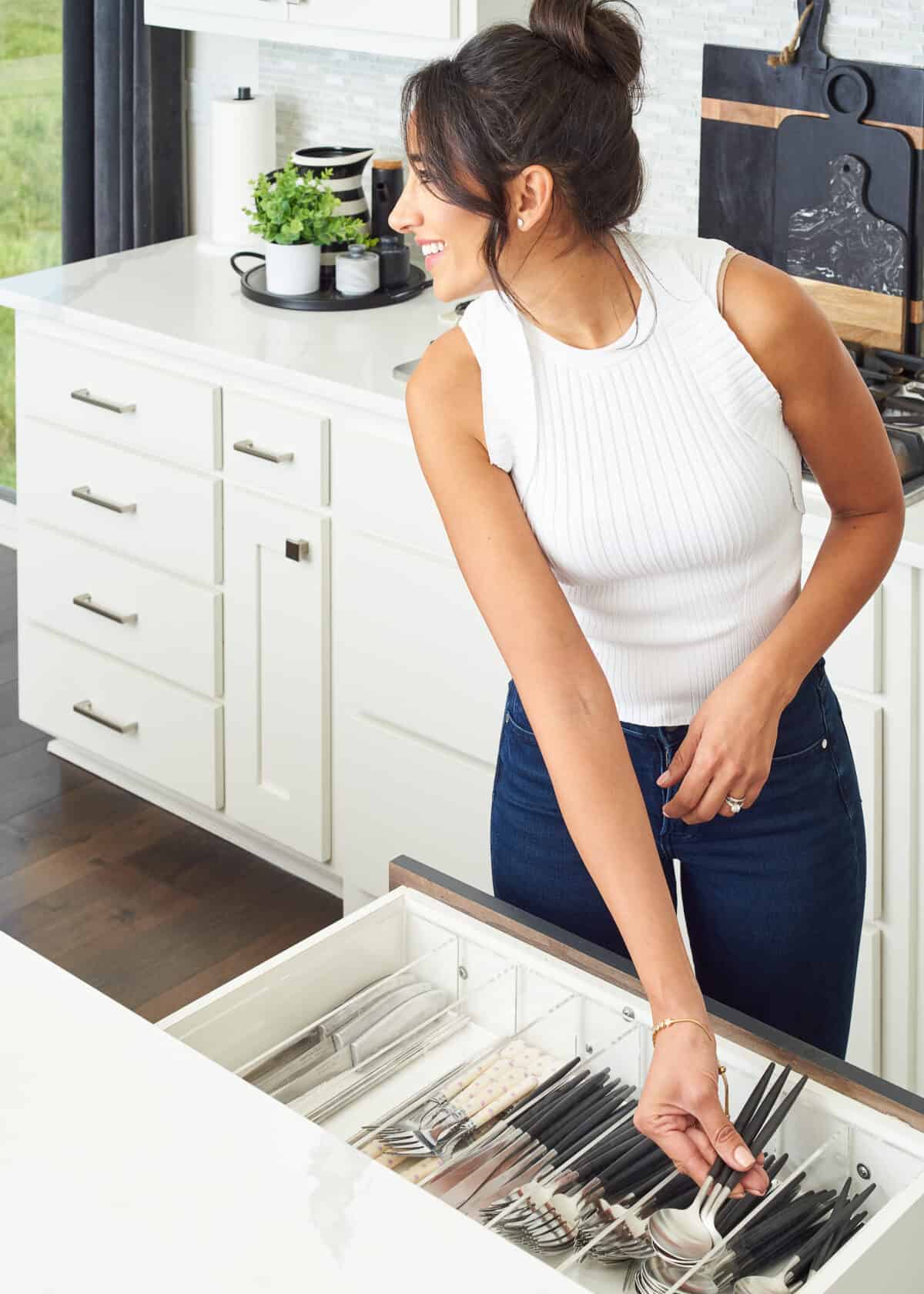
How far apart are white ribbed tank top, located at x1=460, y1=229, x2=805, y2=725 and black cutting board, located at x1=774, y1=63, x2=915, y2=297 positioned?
128cm

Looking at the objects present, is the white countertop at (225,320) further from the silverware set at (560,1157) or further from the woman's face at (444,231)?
the silverware set at (560,1157)

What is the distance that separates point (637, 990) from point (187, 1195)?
0.39m

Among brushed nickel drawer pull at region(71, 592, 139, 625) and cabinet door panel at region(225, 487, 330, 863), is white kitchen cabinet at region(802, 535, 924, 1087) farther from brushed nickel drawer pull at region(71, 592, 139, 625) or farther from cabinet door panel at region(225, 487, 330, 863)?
brushed nickel drawer pull at region(71, 592, 139, 625)

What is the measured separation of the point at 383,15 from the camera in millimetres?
2775

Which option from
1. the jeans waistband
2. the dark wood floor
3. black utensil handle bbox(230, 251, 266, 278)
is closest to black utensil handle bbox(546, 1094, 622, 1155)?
the jeans waistband

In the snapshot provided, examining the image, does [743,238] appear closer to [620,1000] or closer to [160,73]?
[160,73]

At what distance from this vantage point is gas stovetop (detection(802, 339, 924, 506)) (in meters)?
2.17

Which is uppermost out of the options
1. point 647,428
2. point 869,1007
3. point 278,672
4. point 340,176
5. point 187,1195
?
point 340,176

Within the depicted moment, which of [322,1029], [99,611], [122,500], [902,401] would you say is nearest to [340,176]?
[122,500]

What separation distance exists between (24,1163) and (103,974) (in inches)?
71.7

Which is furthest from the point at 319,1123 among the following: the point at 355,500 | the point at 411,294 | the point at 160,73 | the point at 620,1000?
the point at 160,73

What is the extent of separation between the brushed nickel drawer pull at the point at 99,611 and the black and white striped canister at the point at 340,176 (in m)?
0.70

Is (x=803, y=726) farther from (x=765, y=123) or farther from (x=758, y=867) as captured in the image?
(x=765, y=123)

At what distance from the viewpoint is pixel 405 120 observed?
1.32 meters
